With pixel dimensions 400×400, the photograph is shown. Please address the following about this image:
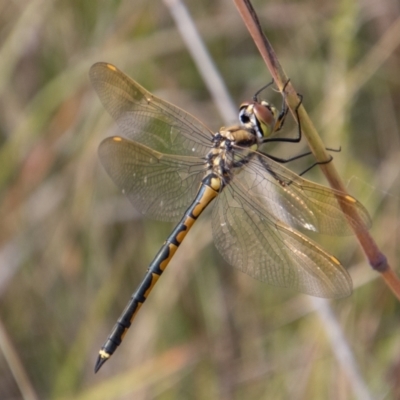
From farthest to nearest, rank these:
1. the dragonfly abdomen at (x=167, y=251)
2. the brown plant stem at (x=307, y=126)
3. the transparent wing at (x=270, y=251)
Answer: the dragonfly abdomen at (x=167, y=251) < the transparent wing at (x=270, y=251) < the brown plant stem at (x=307, y=126)

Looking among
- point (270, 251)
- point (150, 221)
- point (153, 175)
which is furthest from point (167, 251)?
point (150, 221)

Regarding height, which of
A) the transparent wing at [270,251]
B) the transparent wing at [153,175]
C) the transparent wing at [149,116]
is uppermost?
the transparent wing at [149,116]

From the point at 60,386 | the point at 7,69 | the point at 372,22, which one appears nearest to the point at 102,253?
the point at 60,386

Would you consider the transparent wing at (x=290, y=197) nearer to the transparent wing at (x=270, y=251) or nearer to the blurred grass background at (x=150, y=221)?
the transparent wing at (x=270, y=251)

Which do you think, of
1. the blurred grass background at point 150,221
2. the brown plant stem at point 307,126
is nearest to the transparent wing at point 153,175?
the blurred grass background at point 150,221

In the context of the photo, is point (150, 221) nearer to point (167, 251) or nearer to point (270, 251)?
point (167, 251)

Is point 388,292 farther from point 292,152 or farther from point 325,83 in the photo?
point 325,83

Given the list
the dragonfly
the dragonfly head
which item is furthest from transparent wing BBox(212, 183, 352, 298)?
the dragonfly head
